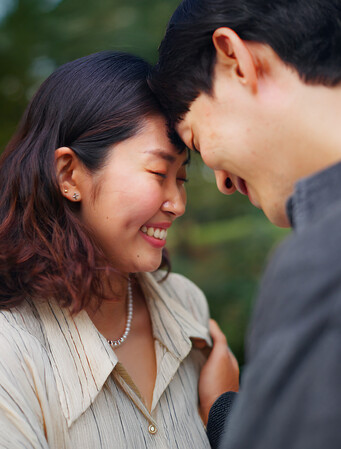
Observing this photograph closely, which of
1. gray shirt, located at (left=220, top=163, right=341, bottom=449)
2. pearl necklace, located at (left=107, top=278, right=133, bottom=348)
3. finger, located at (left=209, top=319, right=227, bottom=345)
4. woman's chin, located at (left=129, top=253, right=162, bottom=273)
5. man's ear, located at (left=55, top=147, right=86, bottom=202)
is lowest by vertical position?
finger, located at (left=209, top=319, right=227, bottom=345)

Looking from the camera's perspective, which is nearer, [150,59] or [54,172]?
[54,172]

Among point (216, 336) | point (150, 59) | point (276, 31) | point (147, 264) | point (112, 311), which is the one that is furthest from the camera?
point (150, 59)

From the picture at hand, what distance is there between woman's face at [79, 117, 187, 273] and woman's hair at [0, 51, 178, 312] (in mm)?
50

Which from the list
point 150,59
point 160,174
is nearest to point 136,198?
point 160,174

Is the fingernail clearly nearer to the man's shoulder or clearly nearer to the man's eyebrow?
the man's eyebrow

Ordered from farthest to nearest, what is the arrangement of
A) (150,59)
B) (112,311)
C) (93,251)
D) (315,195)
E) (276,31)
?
(150,59)
(112,311)
(93,251)
(276,31)
(315,195)

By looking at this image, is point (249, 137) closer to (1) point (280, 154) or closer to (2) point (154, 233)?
(1) point (280, 154)

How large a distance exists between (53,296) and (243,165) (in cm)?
83

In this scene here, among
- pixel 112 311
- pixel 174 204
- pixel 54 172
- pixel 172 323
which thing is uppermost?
pixel 54 172

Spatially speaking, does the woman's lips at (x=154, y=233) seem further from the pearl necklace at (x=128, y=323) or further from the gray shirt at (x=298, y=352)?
the gray shirt at (x=298, y=352)

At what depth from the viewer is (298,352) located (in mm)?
811

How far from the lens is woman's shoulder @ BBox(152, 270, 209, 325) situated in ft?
7.91

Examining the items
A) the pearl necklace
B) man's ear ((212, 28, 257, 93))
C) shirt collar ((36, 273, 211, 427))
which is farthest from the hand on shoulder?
man's ear ((212, 28, 257, 93))

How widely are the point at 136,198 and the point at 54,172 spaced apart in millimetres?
314
